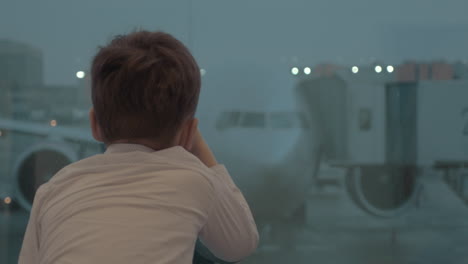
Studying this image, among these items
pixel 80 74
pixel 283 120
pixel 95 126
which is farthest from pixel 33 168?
pixel 95 126

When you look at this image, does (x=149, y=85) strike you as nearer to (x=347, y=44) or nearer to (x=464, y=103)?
(x=347, y=44)

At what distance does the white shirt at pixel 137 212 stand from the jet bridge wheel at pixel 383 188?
77.9 inches

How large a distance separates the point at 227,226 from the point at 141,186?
90mm

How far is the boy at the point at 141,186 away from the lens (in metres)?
0.54

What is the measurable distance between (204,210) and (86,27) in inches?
82.9

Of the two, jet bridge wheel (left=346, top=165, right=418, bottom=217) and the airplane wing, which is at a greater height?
the airplane wing

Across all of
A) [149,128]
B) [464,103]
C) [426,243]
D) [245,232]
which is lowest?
[426,243]

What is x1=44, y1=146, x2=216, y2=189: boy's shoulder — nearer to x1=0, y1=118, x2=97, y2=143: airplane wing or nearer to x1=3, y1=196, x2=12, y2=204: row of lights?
x1=0, y1=118, x2=97, y2=143: airplane wing

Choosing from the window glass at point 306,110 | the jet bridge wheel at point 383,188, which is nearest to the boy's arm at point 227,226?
the window glass at point 306,110

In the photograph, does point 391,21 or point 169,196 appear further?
point 391,21

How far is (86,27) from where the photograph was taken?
255 centimetres

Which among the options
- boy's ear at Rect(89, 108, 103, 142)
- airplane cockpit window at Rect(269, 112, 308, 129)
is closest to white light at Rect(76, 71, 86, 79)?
airplane cockpit window at Rect(269, 112, 308, 129)

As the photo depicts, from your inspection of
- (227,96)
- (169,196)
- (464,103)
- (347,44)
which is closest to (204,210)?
(169,196)

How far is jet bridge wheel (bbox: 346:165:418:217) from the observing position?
254 cm
